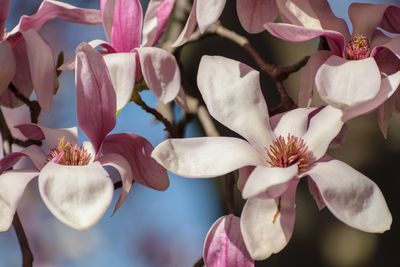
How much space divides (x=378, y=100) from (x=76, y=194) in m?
0.19

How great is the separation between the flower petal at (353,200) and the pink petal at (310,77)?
95mm

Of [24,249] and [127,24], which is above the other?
[127,24]

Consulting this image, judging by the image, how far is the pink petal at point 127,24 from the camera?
61cm

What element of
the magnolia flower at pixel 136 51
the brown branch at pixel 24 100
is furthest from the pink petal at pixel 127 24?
the brown branch at pixel 24 100

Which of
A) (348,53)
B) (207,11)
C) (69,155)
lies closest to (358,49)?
(348,53)

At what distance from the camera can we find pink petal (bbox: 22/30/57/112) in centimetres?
60

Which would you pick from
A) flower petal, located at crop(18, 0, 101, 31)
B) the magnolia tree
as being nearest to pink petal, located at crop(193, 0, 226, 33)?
the magnolia tree

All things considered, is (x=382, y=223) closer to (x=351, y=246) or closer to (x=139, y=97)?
(x=139, y=97)

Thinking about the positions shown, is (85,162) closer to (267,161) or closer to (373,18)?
(267,161)

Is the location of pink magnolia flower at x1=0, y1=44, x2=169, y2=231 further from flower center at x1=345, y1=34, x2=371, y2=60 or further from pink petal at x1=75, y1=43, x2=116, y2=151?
flower center at x1=345, y1=34, x2=371, y2=60

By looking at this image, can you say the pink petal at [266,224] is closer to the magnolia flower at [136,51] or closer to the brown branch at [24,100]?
the magnolia flower at [136,51]

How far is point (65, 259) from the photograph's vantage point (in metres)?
1.82

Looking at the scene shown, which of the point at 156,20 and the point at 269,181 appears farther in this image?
the point at 156,20

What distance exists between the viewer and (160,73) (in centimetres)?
58
